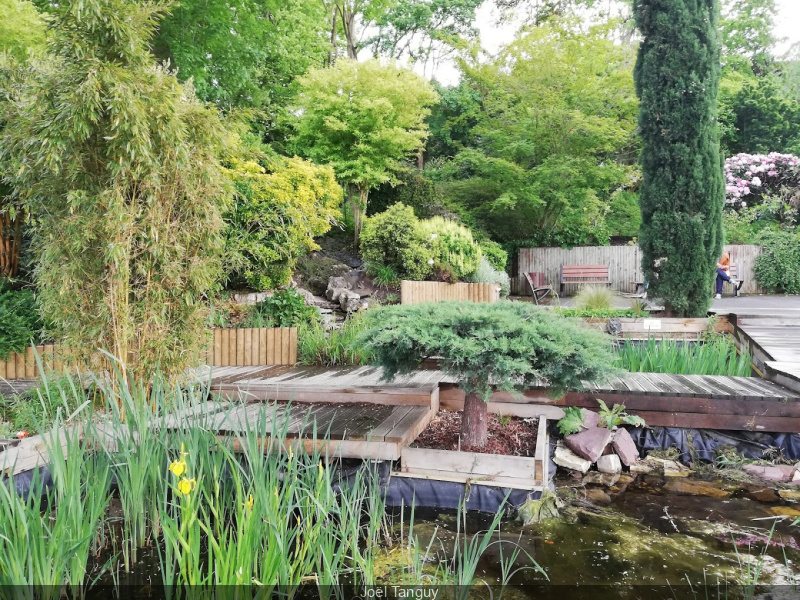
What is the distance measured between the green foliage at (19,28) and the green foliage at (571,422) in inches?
→ 232

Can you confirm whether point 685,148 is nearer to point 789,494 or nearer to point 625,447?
point 625,447

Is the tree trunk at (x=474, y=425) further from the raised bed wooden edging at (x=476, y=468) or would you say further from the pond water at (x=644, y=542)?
the pond water at (x=644, y=542)

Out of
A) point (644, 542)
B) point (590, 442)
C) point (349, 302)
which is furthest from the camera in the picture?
point (349, 302)

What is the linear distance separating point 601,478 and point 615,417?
0.46 m

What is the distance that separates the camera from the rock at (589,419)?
3650 millimetres

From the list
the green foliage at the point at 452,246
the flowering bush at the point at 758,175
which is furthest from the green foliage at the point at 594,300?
the flowering bush at the point at 758,175

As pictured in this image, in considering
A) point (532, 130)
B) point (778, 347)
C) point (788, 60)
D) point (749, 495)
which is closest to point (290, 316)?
point (749, 495)

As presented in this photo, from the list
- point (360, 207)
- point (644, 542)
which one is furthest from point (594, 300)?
point (644, 542)

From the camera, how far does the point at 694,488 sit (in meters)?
3.23

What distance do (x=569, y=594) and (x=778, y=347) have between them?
4.15m

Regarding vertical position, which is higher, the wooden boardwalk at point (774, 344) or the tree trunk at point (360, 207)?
the tree trunk at point (360, 207)

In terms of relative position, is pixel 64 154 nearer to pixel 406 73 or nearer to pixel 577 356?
pixel 577 356

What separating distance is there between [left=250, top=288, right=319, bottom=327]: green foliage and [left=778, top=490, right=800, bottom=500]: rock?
14.0ft

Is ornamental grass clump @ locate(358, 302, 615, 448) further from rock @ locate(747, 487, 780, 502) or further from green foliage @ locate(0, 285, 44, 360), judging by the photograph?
green foliage @ locate(0, 285, 44, 360)
